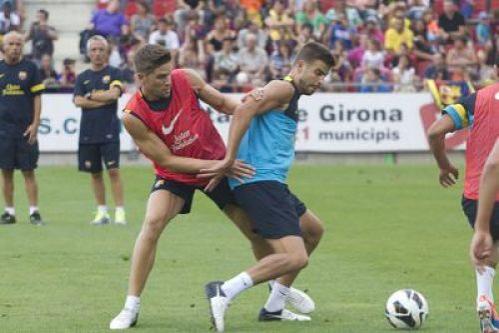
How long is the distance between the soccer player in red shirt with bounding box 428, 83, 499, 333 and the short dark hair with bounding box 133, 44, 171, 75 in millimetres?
1850

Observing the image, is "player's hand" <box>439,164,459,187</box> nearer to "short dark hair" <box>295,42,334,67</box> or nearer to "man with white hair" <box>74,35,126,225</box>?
"short dark hair" <box>295,42,334,67</box>

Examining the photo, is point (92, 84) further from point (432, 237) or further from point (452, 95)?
point (452, 95)

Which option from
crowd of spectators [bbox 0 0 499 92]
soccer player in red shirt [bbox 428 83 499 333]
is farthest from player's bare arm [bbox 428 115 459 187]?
crowd of spectators [bbox 0 0 499 92]

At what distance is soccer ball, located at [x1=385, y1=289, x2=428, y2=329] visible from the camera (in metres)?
9.25

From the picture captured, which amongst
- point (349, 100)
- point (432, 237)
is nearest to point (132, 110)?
point (432, 237)

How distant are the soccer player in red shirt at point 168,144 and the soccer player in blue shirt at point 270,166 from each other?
14 centimetres

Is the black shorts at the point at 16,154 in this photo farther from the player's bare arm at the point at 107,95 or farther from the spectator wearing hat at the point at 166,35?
the spectator wearing hat at the point at 166,35

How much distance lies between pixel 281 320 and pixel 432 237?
20.1 feet

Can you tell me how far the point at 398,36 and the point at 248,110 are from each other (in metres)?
21.8

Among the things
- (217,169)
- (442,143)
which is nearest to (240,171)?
(217,169)

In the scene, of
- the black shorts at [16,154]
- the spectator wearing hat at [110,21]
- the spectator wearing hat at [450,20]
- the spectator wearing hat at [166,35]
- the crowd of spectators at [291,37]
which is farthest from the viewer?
the spectator wearing hat at [450,20]

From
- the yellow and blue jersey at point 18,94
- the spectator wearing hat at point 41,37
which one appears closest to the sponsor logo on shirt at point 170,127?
the yellow and blue jersey at point 18,94

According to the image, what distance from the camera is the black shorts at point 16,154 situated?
1677cm

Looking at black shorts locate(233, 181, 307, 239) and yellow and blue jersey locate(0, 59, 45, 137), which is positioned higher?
black shorts locate(233, 181, 307, 239)
